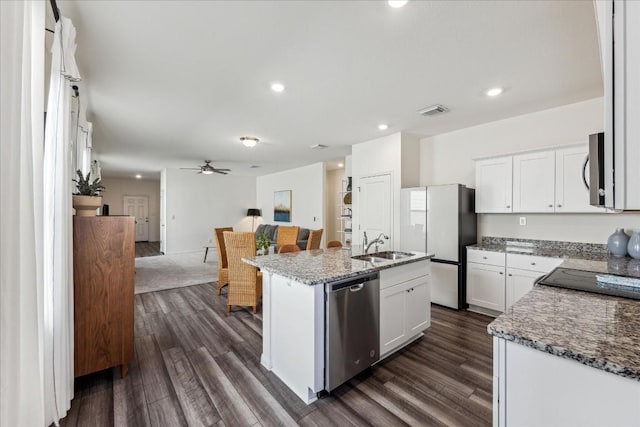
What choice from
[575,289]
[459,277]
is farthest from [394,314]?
[459,277]

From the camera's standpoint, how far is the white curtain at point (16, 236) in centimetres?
78

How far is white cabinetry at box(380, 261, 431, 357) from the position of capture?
2.37 m

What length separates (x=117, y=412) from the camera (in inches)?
72.0

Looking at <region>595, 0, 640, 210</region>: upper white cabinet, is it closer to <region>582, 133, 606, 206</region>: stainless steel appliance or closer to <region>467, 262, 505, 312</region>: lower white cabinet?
<region>582, 133, 606, 206</region>: stainless steel appliance

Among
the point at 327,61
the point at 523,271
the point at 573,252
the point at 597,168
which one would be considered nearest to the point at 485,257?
the point at 523,271

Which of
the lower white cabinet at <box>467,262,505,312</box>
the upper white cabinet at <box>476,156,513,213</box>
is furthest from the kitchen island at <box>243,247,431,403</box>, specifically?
the upper white cabinet at <box>476,156,513,213</box>

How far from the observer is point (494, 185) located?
3666 millimetres

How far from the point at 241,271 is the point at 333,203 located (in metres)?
4.71

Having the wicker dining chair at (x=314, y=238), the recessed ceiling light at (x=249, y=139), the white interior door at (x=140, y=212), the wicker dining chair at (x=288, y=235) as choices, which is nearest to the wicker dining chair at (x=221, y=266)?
the wicker dining chair at (x=288, y=235)

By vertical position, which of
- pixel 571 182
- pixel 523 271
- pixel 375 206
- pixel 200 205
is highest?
pixel 571 182

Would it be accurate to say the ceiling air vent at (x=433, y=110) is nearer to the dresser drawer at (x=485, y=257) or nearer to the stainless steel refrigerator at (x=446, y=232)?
the stainless steel refrigerator at (x=446, y=232)

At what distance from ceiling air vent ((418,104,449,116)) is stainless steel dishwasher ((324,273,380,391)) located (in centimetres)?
231

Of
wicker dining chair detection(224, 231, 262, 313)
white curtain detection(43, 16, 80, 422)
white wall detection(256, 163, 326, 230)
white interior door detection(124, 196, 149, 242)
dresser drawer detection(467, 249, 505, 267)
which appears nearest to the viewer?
white curtain detection(43, 16, 80, 422)

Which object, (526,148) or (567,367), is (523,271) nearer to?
(526,148)
